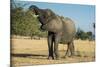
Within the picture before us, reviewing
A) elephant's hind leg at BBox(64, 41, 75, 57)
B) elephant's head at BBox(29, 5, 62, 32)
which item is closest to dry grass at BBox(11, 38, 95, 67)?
elephant's hind leg at BBox(64, 41, 75, 57)

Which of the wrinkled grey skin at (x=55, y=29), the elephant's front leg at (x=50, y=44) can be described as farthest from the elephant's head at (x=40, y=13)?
the elephant's front leg at (x=50, y=44)

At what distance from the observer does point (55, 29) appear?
2637 mm

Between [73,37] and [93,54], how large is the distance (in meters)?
0.34

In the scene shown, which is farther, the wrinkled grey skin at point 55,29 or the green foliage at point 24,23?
the wrinkled grey skin at point 55,29

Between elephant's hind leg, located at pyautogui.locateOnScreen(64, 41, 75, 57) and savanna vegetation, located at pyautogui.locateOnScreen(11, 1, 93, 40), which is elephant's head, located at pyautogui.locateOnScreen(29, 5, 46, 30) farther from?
elephant's hind leg, located at pyautogui.locateOnScreen(64, 41, 75, 57)

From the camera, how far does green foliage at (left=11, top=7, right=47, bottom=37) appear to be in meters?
2.42

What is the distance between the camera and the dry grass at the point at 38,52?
244cm

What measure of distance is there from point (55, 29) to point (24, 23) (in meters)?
0.37

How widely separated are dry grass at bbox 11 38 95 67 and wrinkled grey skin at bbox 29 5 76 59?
2.2 inches

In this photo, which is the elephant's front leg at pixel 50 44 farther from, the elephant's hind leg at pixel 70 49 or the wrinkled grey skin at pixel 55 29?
the elephant's hind leg at pixel 70 49

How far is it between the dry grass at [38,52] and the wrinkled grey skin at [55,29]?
0.19ft

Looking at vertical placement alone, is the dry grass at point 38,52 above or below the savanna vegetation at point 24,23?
below

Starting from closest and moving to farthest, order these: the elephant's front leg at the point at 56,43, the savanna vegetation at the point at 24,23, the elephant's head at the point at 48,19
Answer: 1. the savanna vegetation at the point at 24,23
2. the elephant's head at the point at 48,19
3. the elephant's front leg at the point at 56,43
